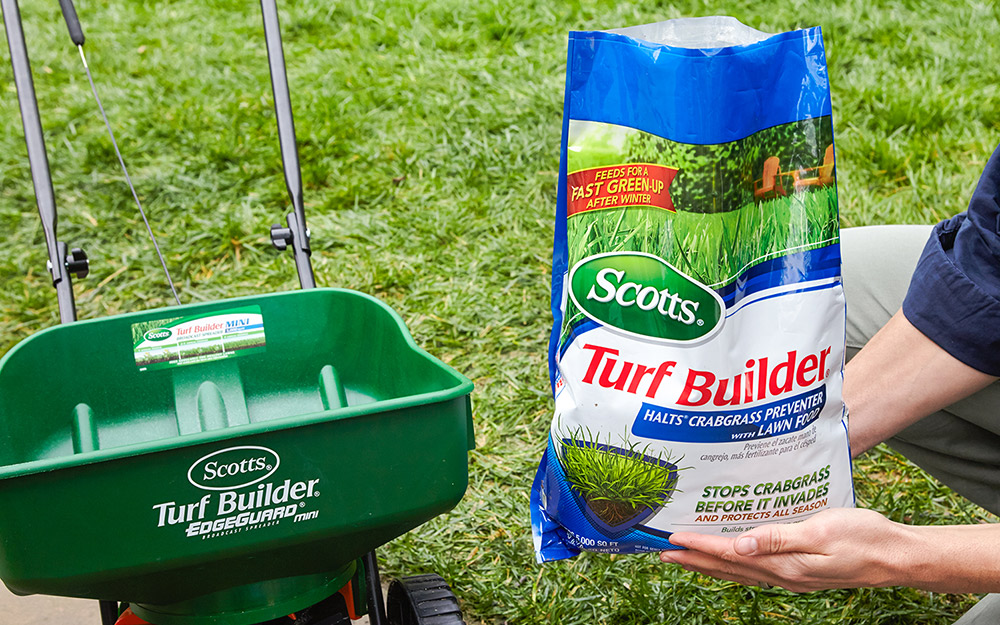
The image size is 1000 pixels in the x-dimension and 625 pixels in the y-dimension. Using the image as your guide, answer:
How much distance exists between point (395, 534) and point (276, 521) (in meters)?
0.15

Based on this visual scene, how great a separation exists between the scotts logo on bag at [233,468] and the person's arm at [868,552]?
1.51ft

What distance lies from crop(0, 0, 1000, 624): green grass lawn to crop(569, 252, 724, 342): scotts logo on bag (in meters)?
0.64

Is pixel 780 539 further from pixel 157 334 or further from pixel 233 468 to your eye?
pixel 157 334

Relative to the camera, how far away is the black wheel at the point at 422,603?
110 cm

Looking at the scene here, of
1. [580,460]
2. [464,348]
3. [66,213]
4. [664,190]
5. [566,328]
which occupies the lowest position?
[464,348]

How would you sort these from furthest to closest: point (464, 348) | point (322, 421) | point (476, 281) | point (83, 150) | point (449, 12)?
point (449, 12) < point (83, 150) < point (476, 281) < point (464, 348) < point (322, 421)

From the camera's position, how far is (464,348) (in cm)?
205

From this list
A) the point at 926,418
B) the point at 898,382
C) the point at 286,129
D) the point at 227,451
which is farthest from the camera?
the point at 286,129

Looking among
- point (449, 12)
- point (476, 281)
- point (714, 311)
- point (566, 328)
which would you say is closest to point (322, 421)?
point (566, 328)

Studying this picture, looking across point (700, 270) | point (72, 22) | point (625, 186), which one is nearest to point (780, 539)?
point (700, 270)

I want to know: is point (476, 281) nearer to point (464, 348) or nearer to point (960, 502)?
point (464, 348)

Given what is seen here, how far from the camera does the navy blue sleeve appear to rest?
0.99m

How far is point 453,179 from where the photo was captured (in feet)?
8.61

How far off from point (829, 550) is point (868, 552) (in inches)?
1.6
